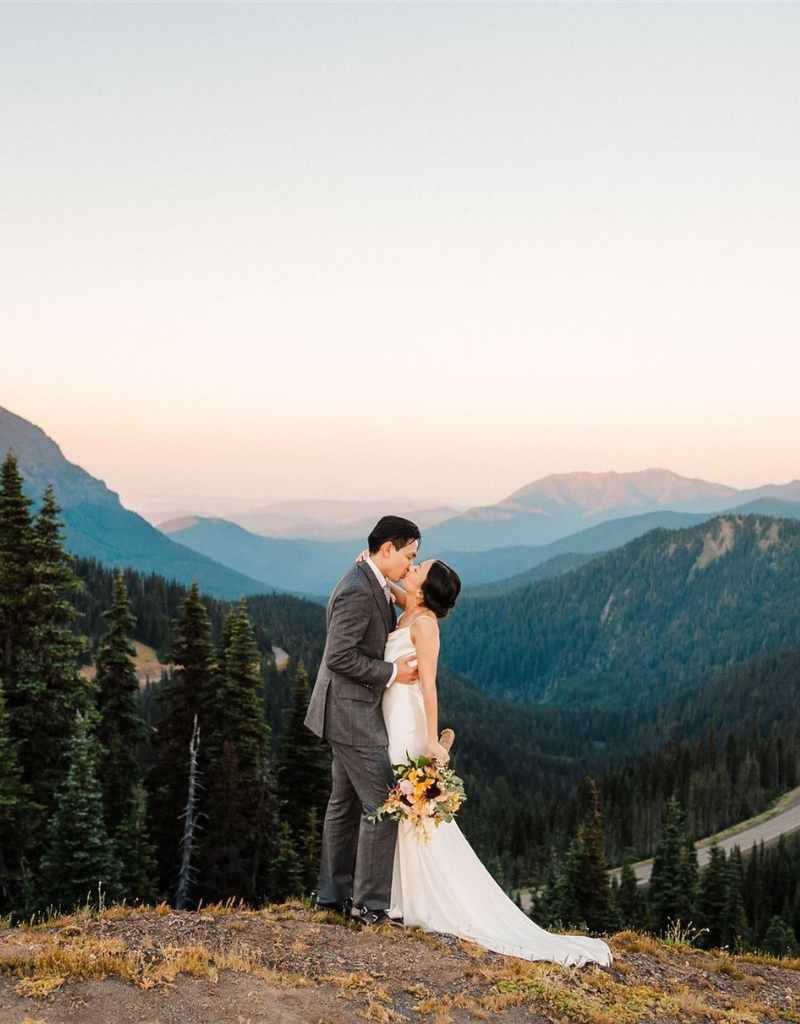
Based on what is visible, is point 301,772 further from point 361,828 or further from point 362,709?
point 362,709

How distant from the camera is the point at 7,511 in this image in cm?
2584

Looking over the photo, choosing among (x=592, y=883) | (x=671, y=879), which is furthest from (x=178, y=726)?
(x=671, y=879)

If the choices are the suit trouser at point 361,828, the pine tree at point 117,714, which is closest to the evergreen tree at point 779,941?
the pine tree at point 117,714

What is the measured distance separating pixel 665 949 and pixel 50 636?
65.9 feet

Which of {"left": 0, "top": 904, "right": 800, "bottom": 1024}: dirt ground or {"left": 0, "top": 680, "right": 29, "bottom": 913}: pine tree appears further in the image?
{"left": 0, "top": 680, "right": 29, "bottom": 913}: pine tree

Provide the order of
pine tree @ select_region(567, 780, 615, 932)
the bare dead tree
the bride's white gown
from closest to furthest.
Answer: the bride's white gown, the bare dead tree, pine tree @ select_region(567, 780, 615, 932)

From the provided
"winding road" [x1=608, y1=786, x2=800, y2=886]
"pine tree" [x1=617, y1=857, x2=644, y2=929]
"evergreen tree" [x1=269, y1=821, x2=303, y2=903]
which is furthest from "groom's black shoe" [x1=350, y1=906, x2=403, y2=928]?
"winding road" [x1=608, y1=786, x2=800, y2=886]

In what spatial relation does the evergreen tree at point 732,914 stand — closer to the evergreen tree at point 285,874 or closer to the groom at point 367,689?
the evergreen tree at point 285,874

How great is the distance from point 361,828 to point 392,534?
3.73 meters

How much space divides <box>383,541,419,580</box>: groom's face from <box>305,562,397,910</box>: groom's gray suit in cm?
24

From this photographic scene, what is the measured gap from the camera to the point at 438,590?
1042 centimetres

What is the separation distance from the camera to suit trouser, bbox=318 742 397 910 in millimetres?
10391

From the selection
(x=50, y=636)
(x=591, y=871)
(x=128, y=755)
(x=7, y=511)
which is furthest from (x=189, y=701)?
(x=591, y=871)

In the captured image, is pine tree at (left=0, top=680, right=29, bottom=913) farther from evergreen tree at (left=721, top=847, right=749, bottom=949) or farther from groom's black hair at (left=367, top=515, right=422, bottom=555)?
evergreen tree at (left=721, top=847, right=749, bottom=949)
